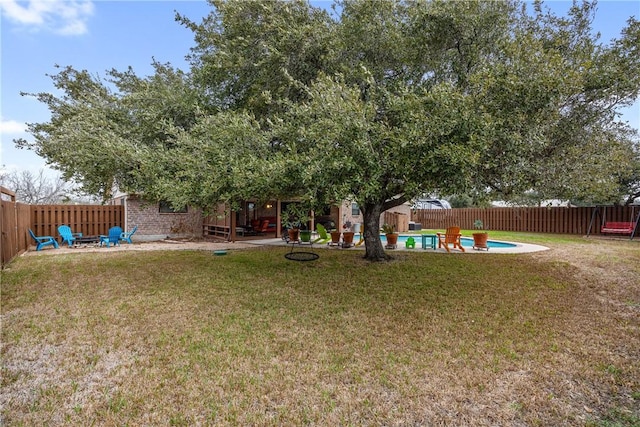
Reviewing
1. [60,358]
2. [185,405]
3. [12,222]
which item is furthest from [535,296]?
[12,222]

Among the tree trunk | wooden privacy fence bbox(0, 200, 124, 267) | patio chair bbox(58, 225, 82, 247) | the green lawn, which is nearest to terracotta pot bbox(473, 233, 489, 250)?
the green lawn

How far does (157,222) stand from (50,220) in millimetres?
4135

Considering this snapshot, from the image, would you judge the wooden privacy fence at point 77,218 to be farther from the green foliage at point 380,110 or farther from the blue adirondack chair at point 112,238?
the green foliage at point 380,110

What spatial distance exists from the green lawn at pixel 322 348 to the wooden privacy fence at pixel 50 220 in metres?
2.88

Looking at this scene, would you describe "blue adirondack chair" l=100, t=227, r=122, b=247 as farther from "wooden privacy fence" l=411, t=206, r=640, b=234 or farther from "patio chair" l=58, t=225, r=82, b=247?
"wooden privacy fence" l=411, t=206, r=640, b=234

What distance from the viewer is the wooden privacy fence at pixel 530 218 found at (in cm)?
1756

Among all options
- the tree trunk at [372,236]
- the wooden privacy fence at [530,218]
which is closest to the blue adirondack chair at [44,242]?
the tree trunk at [372,236]

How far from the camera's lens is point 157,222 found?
16516 mm

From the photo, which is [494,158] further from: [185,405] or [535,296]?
[185,405]

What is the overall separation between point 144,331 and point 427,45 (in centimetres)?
814

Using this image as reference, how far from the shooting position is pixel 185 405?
3.09m

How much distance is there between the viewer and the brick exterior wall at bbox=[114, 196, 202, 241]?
1589cm

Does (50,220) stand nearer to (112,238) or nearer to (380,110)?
(112,238)

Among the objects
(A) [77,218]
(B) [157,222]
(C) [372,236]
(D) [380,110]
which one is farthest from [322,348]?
(A) [77,218]
